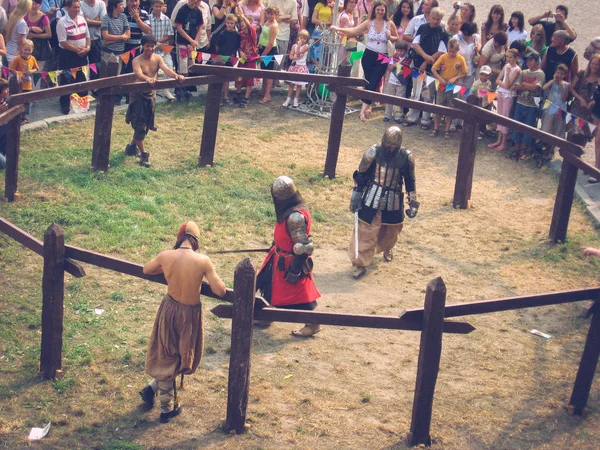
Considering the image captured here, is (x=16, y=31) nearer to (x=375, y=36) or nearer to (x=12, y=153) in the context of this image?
(x=12, y=153)

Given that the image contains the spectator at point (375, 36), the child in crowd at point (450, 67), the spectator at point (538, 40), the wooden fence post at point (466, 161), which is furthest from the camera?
the spectator at point (375, 36)

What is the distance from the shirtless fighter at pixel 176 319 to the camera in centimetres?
693

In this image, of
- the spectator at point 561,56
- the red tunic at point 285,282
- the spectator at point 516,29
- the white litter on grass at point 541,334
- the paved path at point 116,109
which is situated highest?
the spectator at point 516,29

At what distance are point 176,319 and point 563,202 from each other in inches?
Result: 229

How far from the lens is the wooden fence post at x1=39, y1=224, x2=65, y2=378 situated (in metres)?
7.12

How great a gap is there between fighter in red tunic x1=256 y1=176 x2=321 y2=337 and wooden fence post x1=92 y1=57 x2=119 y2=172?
4074 millimetres

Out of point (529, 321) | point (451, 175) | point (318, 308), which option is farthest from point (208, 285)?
point (451, 175)

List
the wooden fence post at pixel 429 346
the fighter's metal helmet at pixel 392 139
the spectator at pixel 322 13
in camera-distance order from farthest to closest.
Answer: the spectator at pixel 322 13
the fighter's metal helmet at pixel 392 139
the wooden fence post at pixel 429 346

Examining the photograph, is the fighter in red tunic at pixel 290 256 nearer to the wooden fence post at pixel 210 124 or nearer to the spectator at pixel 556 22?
the wooden fence post at pixel 210 124

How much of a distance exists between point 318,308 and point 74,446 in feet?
10.7

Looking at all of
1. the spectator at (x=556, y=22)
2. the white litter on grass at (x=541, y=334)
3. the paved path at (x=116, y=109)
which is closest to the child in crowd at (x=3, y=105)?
the paved path at (x=116, y=109)

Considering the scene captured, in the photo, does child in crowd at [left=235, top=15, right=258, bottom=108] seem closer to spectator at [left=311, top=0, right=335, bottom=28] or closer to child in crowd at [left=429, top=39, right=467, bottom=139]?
spectator at [left=311, top=0, right=335, bottom=28]

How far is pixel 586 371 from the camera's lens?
24.7 feet

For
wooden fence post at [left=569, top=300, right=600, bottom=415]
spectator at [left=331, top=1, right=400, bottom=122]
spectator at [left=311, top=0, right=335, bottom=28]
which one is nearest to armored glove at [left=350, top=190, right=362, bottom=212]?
wooden fence post at [left=569, top=300, right=600, bottom=415]
